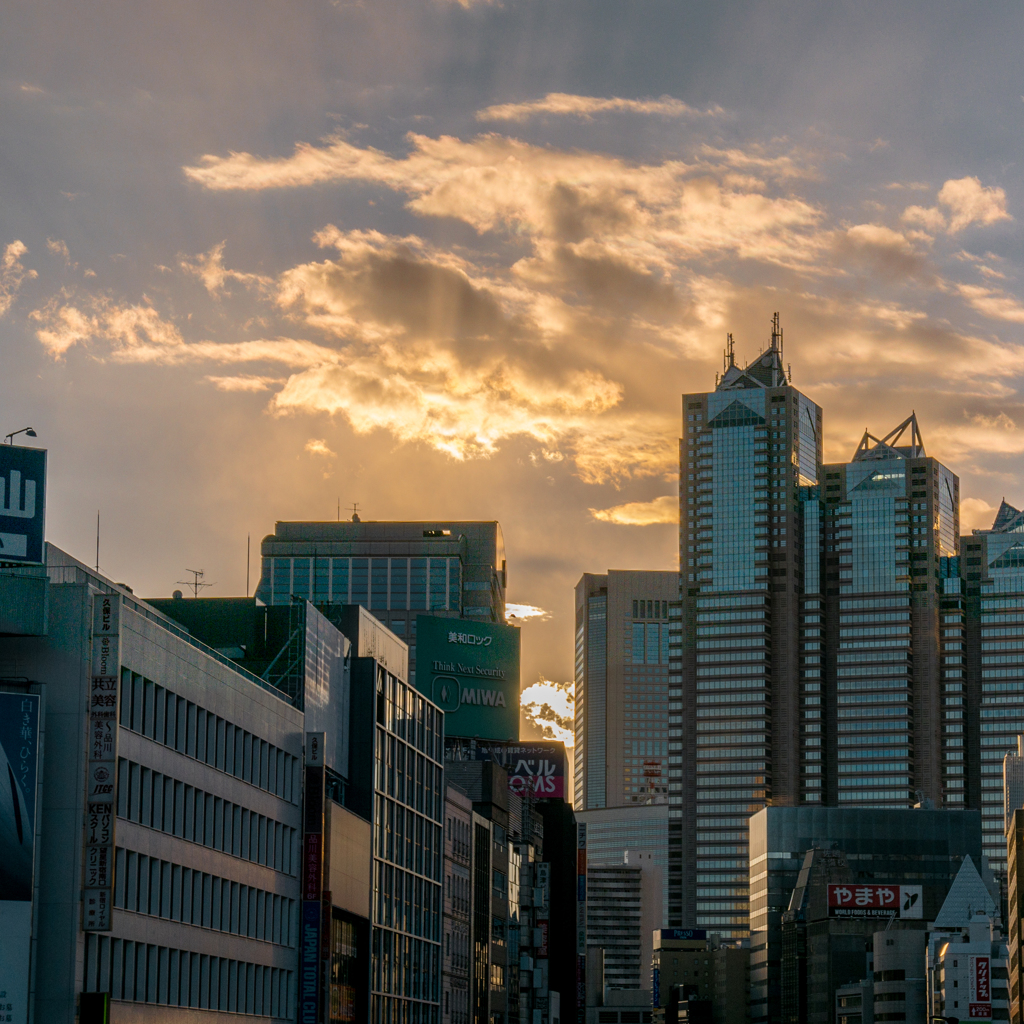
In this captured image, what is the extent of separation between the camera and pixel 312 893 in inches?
4291

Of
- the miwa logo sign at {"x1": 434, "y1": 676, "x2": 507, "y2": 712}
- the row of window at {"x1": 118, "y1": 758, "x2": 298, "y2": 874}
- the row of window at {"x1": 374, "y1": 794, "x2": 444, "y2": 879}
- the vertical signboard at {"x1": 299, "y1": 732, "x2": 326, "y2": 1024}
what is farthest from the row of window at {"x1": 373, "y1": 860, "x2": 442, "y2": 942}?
the miwa logo sign at {"x1": 434, "y1": 676, "x2": 507, "y2": 712}

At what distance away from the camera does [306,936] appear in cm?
10888

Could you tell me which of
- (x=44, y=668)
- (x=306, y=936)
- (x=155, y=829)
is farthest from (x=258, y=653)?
(x=44, y=668)

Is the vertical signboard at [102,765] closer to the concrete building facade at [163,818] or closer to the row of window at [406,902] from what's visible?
the concrete building facade at [163,818]

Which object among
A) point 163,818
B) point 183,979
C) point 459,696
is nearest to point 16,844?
point 163,818

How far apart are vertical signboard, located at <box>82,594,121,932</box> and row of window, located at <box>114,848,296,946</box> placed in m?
4.52

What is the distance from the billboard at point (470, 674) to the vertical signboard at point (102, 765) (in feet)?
346

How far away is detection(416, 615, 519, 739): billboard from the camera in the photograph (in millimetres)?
183875

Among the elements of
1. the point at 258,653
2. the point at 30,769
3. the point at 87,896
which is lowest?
the point at 87,896

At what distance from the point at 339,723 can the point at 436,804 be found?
86.7 feet

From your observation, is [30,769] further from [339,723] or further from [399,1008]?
[399,1008]

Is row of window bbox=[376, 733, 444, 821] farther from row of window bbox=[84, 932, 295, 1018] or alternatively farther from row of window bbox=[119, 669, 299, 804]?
row of window bbox=[84, 932, 295, 1018]

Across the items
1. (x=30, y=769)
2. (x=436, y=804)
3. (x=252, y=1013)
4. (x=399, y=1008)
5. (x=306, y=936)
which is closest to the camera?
(x=30, y=769)

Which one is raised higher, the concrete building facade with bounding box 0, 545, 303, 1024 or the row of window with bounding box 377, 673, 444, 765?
the row of window with bounding box 377, 673, 444, 765
